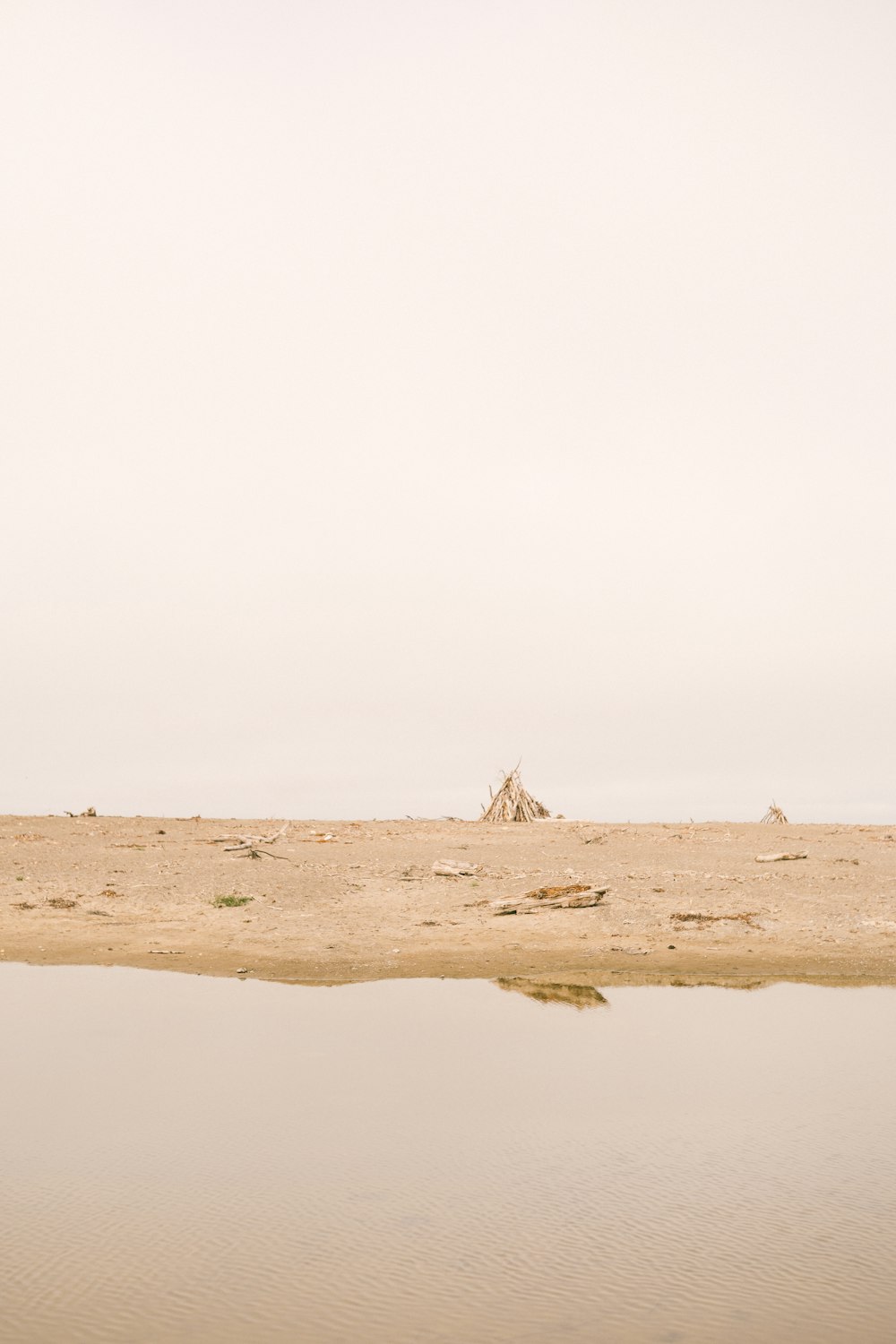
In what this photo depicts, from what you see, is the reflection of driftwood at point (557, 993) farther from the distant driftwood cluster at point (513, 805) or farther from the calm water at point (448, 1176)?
the distant driftwood cluster at point (513, 805)

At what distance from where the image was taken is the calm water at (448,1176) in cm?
453

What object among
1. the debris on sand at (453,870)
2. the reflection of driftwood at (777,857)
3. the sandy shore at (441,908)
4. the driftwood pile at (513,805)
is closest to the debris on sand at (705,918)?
the sandy shore at (441,908)

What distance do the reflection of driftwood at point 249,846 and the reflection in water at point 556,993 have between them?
29.5 ft

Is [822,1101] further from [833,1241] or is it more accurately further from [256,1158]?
[256,1158]

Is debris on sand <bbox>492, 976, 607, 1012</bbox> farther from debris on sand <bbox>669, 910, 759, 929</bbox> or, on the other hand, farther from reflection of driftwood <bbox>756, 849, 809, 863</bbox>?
reflection of driftwood <bbox>756, 849, 809, 863</bbox>

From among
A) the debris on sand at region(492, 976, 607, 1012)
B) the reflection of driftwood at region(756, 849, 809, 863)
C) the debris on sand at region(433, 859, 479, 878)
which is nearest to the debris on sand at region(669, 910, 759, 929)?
the debris on sand at region(492, 976, 607, 1012)

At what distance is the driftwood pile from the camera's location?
31344 millimetres

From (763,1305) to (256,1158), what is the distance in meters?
3.02

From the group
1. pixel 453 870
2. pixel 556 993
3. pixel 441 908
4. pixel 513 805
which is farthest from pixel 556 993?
pixel 513 805

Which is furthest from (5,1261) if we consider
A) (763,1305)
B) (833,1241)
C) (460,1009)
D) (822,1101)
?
(460,1009)

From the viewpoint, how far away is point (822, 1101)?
745 centimetres

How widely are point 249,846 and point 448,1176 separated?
51.0ft

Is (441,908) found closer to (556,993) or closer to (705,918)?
(705,918)

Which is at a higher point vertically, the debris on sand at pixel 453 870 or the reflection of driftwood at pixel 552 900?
the debris on sand at pixel 453 870
